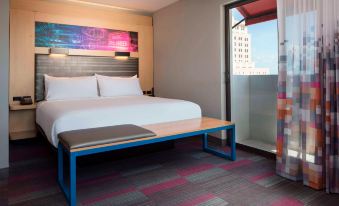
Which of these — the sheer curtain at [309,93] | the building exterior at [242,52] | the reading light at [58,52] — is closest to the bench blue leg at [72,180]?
the sheer curtain at [309,93]

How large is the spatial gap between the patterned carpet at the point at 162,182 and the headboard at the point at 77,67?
143cm

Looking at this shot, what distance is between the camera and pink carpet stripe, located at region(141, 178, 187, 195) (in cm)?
216

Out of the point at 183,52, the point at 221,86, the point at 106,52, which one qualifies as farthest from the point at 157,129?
the point at 106,52

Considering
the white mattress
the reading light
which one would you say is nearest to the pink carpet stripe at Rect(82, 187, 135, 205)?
the white mattress

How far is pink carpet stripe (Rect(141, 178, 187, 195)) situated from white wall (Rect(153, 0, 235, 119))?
1.49 metres

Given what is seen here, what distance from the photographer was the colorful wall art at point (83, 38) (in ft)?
13.2

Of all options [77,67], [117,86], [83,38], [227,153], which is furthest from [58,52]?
[227,153]

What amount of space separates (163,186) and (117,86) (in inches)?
92.5

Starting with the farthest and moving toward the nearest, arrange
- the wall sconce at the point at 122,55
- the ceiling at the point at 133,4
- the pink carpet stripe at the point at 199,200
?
the wall sconce at the point at 122,55, the ceiling at the point at 133,4, the pink carpet stripe at the point at 199,200

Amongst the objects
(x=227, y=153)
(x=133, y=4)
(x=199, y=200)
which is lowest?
(x=199, y=200)

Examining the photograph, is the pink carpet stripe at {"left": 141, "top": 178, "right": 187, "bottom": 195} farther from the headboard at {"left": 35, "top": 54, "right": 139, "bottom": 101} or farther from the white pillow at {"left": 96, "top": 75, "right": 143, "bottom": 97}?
the headboard at {"left": 35, "top": 54, "right": 139, "bottom": 101}

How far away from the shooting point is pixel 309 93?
2.21m

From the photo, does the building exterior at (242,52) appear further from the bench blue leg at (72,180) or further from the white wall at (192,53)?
the bench blue leg at (72,180)

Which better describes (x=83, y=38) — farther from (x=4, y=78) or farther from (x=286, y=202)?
(x=286, y=202)
